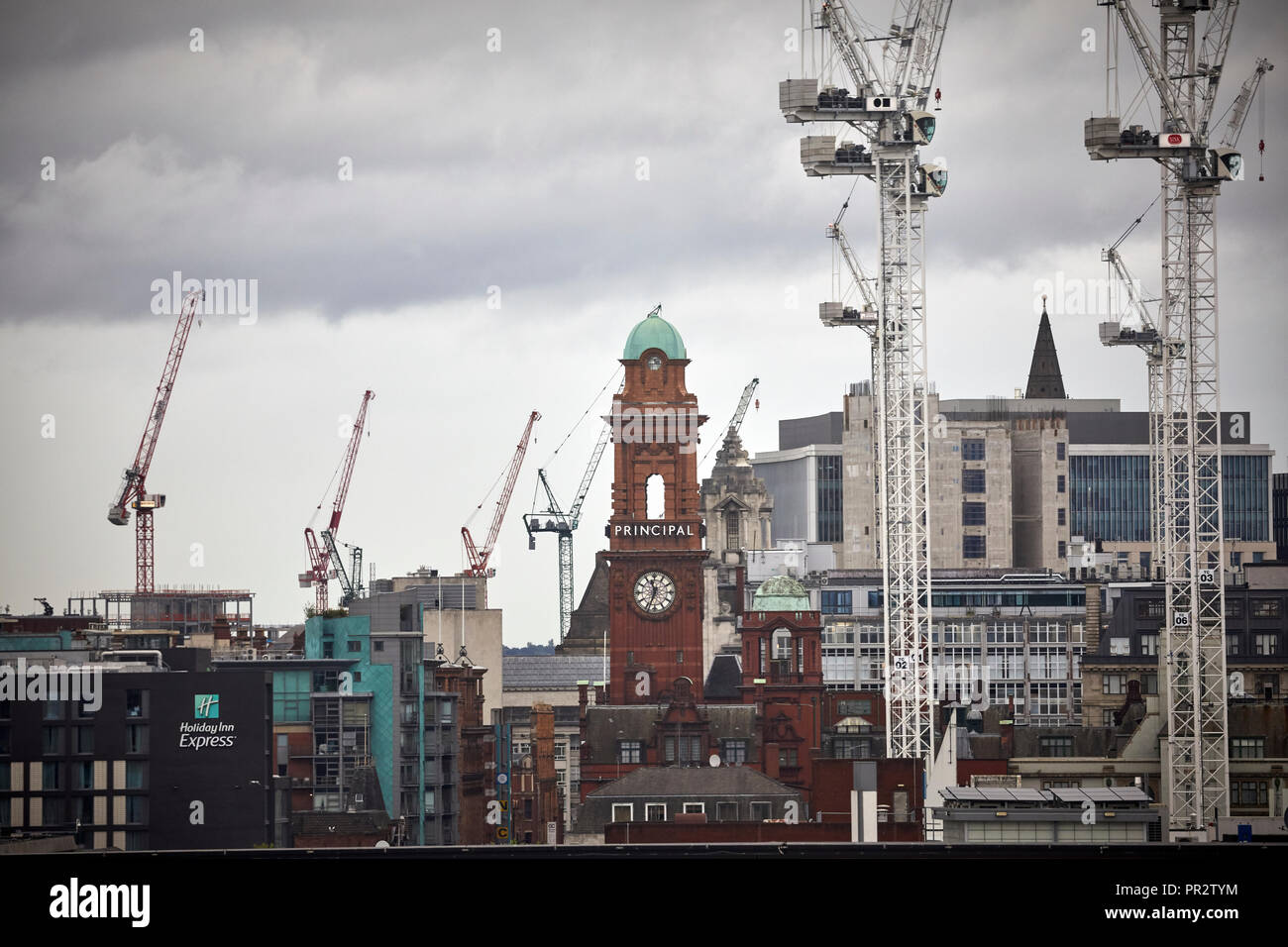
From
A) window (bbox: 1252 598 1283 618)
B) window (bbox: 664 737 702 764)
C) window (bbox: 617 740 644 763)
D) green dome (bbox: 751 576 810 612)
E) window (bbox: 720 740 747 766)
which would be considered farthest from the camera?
green dome (bbox: 751 576 810 612)

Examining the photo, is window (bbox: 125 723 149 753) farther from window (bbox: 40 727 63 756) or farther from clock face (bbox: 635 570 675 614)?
clock face (bbox: 635 570 675 614)

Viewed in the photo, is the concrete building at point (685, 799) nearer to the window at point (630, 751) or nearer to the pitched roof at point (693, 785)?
the pitched roof at point (693, 785)

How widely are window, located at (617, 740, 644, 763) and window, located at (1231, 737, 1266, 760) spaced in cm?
5001

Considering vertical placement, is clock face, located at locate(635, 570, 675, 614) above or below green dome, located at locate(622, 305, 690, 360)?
below

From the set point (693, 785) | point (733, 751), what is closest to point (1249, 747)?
point (693, 785)

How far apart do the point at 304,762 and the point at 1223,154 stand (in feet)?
215

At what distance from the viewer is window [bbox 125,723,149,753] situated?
127 meters

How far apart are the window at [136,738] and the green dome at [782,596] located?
72.6 m

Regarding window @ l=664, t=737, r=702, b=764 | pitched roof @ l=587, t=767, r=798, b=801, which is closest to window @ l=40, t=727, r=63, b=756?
pitched roof @ l=587, t=767, r=798, b=801

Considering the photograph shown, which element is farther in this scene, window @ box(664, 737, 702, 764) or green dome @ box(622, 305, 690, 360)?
green dome @ box(622, 305, 690, 360)

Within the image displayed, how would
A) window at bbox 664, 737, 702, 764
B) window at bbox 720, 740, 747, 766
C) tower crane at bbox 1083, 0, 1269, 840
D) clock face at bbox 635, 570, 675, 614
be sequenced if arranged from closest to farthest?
tower crane at bbox 1083, 0, 1269, 840
window at bbox 664, 737, 702, 764
window at bbox 720, 740, 747, 766
clock face at bbox 635, 570, 675, 614

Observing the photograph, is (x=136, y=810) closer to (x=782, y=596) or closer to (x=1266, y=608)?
(x=782, y=596)

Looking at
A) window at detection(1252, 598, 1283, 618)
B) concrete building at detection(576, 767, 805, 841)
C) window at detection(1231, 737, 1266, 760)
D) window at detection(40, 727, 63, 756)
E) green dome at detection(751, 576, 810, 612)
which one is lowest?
concrete building at detection(576, 767, 805, 841)
